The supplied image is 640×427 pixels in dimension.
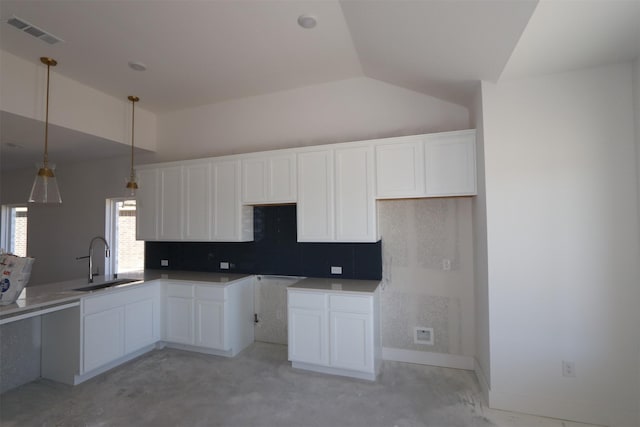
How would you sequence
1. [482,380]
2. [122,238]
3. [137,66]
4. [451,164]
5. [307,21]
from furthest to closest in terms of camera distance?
[122,238] → [137,66] → [451,164] → [482,380] → [307,21]

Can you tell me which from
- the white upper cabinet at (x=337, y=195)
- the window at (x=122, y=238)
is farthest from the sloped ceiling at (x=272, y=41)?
the window at (x=122, y=238)

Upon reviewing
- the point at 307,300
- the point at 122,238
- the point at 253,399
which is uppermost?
the point at 122,238

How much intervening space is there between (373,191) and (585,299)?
6.21 ft

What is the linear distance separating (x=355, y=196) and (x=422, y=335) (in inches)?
65.5

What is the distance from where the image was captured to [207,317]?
3.40 m

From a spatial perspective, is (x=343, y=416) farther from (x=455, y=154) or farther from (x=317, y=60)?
(x=317, y=60)

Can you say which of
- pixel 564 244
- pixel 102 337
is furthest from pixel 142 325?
pixel 564 244

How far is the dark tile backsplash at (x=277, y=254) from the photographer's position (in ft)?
11.2

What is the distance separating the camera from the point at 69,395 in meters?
2.64

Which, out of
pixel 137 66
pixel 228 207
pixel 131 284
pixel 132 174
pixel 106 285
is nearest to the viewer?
pixel 137 66

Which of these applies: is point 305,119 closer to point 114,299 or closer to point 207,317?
point 207,317

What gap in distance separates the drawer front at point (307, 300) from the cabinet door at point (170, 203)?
1.84m

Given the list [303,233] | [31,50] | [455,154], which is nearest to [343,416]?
[303,233]

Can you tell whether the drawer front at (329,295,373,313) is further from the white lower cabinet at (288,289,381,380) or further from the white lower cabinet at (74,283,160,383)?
the white lower cabinet at (74,283,160,383)
